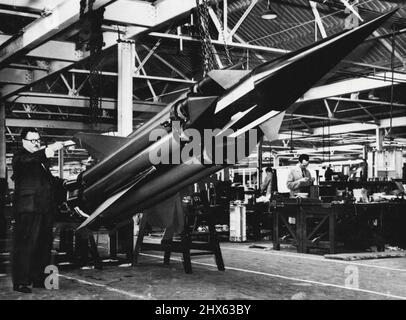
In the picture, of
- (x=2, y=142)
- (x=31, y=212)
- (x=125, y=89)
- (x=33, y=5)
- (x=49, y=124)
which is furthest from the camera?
(x=49, y=124)

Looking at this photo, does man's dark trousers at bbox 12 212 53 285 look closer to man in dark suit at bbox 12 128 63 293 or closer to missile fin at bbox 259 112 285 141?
man in dark suit at bbox 12 128 63 293

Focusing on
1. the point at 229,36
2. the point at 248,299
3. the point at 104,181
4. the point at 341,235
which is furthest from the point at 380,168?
the point at 104,181

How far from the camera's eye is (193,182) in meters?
5.51

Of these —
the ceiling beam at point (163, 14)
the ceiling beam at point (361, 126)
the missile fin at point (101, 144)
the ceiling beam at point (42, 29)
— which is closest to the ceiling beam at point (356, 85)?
the ceiling beam at point (361, 126)

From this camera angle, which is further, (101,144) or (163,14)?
(163,14)

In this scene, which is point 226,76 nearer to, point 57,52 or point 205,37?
point 205,37

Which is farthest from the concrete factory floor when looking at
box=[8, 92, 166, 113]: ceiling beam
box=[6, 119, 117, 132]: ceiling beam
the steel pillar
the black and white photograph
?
box=[6, 119, 117, 132]: ceiling beam

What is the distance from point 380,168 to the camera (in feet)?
31.5

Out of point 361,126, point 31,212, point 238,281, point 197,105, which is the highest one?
point 361,126

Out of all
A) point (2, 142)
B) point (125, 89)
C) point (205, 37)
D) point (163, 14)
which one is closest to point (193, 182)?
point (205, 37)

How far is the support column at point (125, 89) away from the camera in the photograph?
31.1ft

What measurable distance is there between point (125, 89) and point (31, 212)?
14.6ft

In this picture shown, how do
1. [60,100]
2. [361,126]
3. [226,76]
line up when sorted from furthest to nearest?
1. [361,126]
2. [60,100]
3. [226,76]
